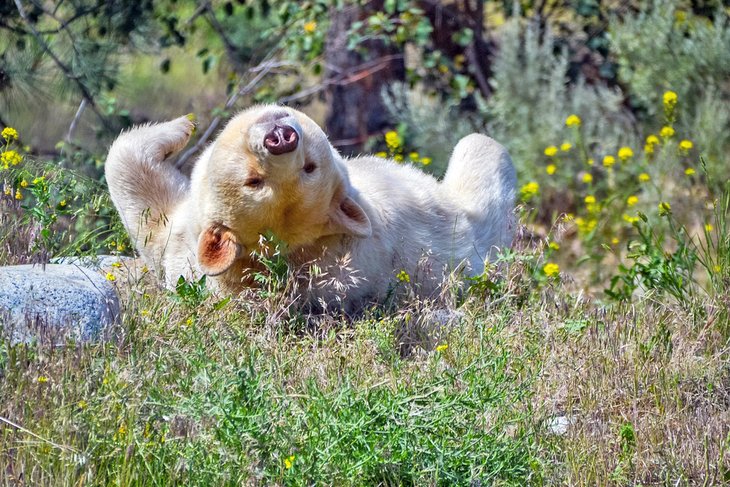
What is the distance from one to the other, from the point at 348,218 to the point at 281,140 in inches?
26.0

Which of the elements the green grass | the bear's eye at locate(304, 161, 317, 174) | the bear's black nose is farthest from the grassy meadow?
the bear's black nose

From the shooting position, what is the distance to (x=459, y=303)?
19.0 feet

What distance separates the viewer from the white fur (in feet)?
16.9

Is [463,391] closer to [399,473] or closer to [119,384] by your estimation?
[399,473]

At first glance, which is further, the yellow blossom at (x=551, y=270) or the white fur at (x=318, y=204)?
the yellow blossom at (x=551, y=270)

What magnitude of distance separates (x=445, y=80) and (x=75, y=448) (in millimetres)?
7592

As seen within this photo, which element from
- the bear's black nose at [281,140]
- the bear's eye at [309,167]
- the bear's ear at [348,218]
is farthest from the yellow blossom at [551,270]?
the bear's black nose at [281,140]

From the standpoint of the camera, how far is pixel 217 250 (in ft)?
17.1

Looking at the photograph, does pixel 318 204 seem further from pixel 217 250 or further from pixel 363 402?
pixel 363 402

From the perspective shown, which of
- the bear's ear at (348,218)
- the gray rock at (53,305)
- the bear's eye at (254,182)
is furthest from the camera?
the bear's ear at (348,218)

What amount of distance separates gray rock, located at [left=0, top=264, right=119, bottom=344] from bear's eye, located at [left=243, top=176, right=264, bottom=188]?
2.73 feet

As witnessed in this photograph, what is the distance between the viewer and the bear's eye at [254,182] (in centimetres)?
508

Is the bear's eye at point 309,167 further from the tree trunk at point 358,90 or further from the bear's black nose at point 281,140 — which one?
the tree trunk at point 358,90

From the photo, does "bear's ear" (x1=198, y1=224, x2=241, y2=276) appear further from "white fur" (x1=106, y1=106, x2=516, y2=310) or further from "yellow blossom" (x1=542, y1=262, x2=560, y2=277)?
"yellow blossom" (x1=542, y1=262, x2=560, y2=277)
